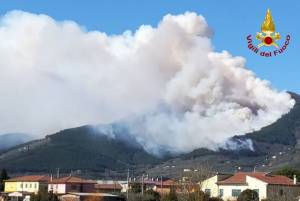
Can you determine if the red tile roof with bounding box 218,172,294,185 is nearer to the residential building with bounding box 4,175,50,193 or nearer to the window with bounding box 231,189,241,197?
the window with bounding box 231,189,241,197

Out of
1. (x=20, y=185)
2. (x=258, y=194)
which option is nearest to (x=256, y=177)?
(x=258, y=194)

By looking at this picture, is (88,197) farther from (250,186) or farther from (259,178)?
(259,178)

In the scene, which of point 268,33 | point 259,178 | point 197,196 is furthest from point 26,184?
point 268,33

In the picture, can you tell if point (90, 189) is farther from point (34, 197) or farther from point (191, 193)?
point (191, 193)

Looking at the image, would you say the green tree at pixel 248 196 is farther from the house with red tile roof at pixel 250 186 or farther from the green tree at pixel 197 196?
the green tree at pixel 197 196

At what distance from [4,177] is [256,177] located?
77.2 meters

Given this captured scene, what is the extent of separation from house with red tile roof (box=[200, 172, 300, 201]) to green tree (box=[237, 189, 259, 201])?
178cm

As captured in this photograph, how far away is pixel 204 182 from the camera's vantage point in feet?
367

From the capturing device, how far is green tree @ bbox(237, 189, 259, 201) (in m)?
99.6

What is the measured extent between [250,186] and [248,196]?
790cm

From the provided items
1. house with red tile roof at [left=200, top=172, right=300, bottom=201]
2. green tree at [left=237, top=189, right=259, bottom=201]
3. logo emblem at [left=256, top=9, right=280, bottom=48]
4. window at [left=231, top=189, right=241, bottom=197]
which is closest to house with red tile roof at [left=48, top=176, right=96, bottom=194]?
house with red tile roof at [left=200, top=172, right=300, bottom=201]

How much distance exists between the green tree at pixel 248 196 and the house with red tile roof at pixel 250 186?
1.78 metres

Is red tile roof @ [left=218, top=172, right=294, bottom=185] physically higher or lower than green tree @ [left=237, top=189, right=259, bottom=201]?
higher

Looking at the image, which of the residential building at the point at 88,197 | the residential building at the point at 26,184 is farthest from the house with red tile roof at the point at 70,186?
the residential building at the point at 88,197
